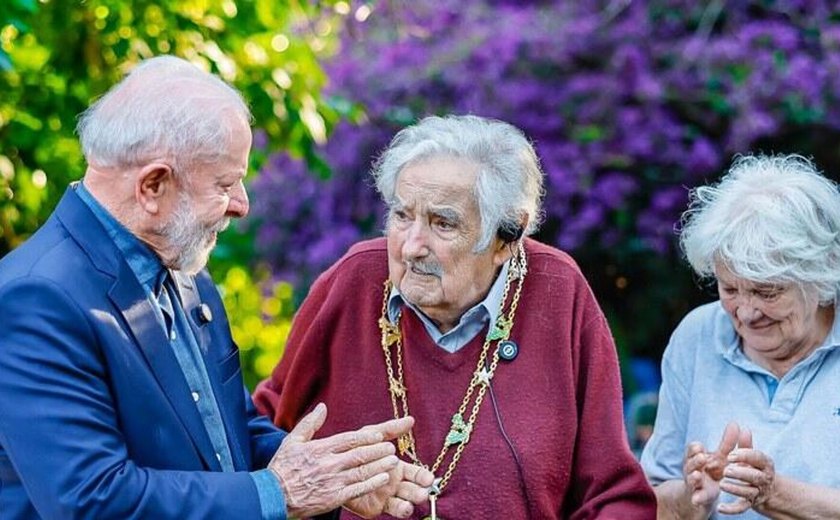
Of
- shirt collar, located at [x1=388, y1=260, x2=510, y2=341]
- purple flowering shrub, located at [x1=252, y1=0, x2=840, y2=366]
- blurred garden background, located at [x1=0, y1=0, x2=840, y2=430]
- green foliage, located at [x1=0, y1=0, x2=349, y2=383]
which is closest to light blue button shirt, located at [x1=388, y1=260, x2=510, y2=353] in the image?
shirt collar, located at [x1=388, y1=260, x2=510, y2=341]

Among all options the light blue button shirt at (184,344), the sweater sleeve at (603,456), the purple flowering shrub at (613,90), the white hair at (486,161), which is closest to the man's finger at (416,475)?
the light blue button shirt at (184,344)

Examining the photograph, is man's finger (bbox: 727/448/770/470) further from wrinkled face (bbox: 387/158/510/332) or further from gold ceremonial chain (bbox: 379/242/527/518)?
wrinkled face (bbox: 387/158/510/332)

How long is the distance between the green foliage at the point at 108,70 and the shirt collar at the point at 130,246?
1630 millimetres

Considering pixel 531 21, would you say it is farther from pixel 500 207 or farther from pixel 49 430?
pixel 49 430

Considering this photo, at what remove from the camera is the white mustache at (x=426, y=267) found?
11.5 ft

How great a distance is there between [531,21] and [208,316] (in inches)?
134

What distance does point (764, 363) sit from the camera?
374 centimetres

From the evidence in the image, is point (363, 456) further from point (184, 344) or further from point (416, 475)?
point (184, 344)

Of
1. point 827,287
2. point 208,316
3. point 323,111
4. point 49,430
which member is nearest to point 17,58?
point 323,111

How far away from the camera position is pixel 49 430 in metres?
2.81

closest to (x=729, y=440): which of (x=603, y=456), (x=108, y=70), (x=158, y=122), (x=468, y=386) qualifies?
(x=603, y=456)

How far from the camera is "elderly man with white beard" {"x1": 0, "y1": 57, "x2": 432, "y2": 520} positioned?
2830 millimetres

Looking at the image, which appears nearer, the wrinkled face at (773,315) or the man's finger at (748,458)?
the man's finger at (748,458)

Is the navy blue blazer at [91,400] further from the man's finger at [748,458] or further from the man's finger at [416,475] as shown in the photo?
the man's finger at [748,458]
